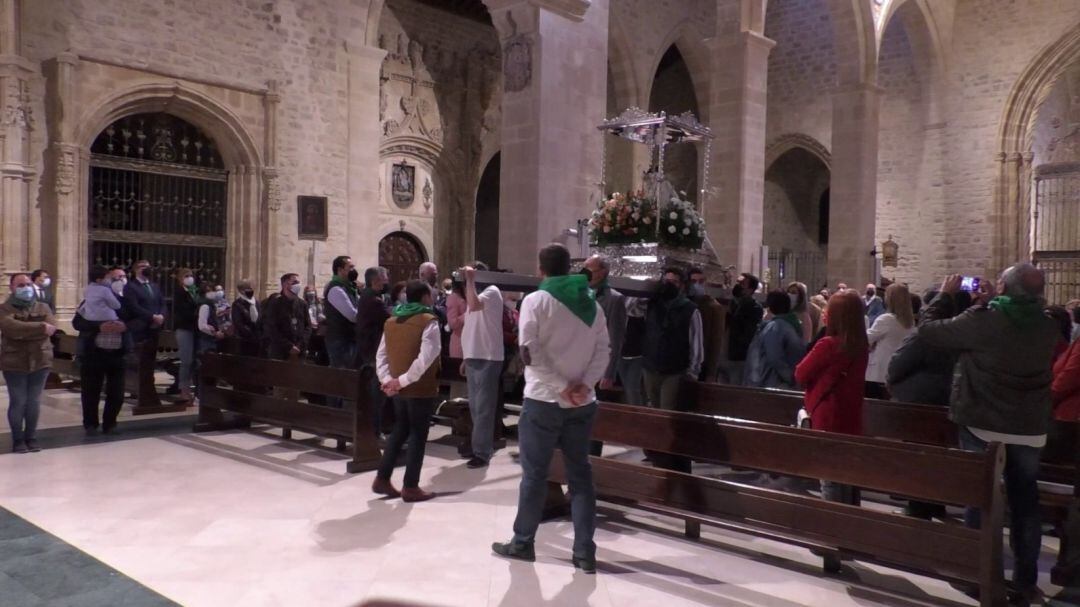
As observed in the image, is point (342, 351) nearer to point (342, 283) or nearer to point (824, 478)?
point (342, 283)

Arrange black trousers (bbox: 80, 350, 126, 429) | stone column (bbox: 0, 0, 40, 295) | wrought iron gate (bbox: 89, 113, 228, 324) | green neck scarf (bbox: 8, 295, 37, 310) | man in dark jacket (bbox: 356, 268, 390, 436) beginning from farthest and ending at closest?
wrought iron gate (bbox: 89, 113, 228, 324) → stone column (bbox: 0, 0, 40, 295) → black trousers (bbox: 80, 350, 126, 429) → man in dark jacket (bbox: 356, 268, 390, 436) → green neck scarf (bbox: 8, 295, 37, 310)

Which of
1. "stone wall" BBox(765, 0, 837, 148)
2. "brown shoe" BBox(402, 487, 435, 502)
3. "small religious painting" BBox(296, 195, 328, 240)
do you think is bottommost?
"brown shoe" BBox(402, 487, 435, 502)

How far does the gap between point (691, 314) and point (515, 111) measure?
530cm

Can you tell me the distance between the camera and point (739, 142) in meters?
14.0

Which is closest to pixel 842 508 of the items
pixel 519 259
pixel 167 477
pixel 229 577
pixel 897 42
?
pixel 229 577

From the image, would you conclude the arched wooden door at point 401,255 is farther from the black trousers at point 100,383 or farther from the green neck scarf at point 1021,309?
the green neck scarf at point 1021,309

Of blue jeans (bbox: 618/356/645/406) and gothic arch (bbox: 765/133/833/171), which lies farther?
gothic arch (bbox: 765/133/833/171)

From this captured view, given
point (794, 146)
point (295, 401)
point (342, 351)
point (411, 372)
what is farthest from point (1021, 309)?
point (794, 146)

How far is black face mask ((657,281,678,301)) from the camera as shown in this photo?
575 cm

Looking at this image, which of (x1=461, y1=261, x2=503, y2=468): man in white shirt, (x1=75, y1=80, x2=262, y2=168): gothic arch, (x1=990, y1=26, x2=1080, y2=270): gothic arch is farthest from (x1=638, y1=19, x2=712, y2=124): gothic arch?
(x1=461, y1=261, x2=503, y2=468): man in white shirt

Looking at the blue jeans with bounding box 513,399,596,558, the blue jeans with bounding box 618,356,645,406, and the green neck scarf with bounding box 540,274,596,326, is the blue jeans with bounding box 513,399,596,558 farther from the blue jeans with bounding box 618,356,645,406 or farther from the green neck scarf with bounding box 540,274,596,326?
the blue jeans with bounding box 618,356,645,406

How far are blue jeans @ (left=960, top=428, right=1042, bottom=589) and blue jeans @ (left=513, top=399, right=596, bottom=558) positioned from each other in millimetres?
1941

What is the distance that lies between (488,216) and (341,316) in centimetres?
1336

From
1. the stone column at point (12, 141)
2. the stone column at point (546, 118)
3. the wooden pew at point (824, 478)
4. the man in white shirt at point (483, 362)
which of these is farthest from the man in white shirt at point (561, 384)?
the stone column at point (12, 141)
